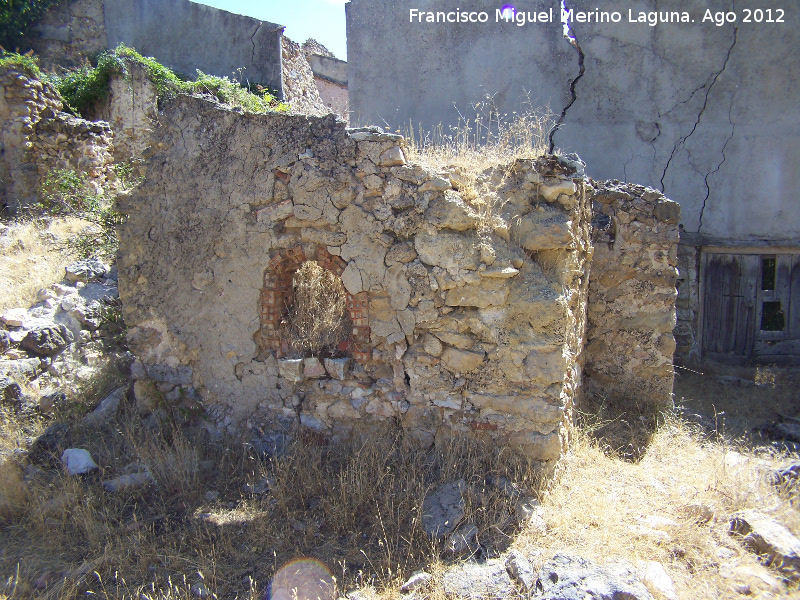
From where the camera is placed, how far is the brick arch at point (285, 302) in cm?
418

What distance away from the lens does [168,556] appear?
332cm

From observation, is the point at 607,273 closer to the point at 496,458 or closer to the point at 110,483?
the point at 496,458

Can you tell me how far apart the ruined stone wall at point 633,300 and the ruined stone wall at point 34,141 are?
8.54m

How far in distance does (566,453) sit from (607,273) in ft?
7.63

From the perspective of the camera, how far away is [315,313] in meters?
4.69

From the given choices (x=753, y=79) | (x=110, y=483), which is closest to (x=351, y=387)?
(x=110, y=483)

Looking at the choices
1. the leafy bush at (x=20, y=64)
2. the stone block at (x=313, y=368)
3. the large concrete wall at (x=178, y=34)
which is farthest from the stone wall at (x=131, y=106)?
the stone block at (x=313, y=368)

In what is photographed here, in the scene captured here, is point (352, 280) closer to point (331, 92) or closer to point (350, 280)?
point (350, 280)

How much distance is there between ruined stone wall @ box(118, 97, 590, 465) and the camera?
13.1 ft

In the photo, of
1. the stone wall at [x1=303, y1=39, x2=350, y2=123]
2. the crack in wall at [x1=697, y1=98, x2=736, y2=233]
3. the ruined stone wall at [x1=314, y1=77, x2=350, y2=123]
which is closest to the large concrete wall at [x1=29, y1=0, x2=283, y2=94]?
the stone wall at [x1=303, y1=39, x2=350, y2=123]

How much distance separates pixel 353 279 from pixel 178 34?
38.6 ft

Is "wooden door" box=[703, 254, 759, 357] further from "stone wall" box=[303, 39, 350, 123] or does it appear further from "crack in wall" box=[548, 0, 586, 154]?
"stone wall" box=[303, 39, 350, 123]

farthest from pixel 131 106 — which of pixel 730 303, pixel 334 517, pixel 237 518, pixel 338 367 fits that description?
pixel 730 303

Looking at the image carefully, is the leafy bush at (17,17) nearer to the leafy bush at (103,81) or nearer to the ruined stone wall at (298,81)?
the leafy bush at (103,81)
